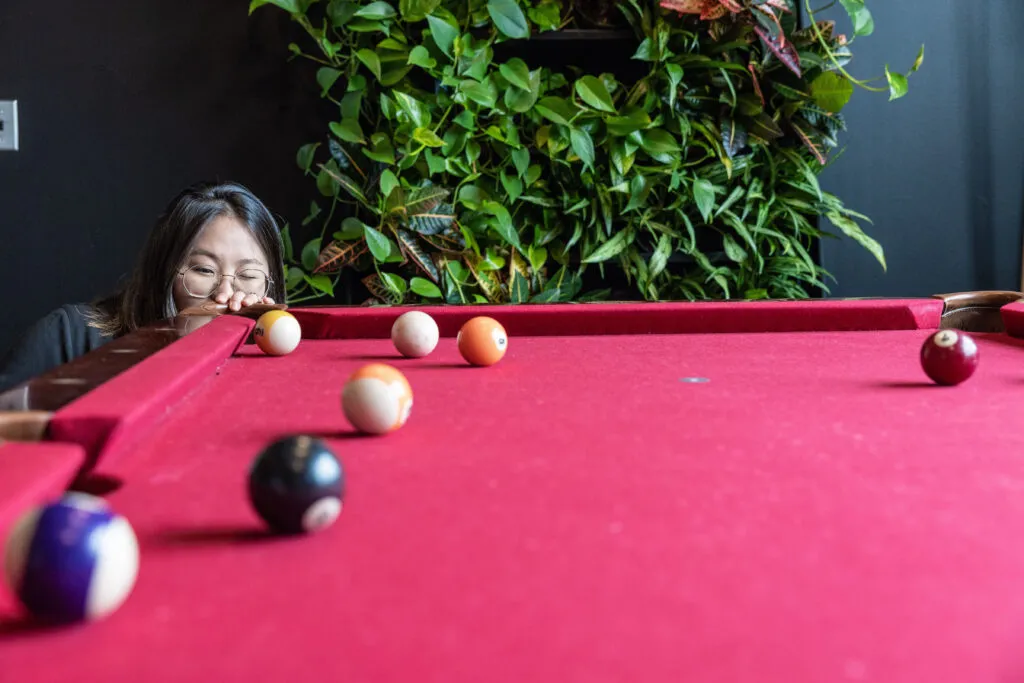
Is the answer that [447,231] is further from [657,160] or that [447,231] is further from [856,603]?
[856,603]

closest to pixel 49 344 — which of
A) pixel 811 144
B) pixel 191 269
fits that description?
pixel 191 269

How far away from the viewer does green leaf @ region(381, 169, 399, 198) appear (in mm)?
2791

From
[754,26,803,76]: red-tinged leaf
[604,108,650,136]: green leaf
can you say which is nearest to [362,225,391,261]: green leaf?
[604,108,650,136]: green leaf

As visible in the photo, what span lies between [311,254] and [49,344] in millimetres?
946

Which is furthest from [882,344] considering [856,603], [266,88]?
[266,88]

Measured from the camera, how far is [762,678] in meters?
0.44

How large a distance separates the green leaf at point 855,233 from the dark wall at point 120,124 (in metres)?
1.85

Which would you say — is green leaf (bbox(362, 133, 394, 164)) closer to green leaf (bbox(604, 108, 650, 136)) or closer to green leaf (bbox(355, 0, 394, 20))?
green leaf (bbox(355, 0, 394, 20))

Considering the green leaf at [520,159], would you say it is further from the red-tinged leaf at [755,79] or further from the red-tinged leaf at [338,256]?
the red-tinged leaf at [755,79]

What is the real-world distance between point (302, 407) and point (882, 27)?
283 centimetres

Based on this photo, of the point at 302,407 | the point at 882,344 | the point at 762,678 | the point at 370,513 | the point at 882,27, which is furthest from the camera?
the point at 882,27

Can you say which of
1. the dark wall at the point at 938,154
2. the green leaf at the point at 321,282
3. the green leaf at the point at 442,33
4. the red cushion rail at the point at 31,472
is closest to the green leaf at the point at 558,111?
the green leaf at the point at 442,33

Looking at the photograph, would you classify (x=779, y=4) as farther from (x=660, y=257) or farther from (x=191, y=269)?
(x=191, y=269)

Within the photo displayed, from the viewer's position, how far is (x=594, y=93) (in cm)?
286
